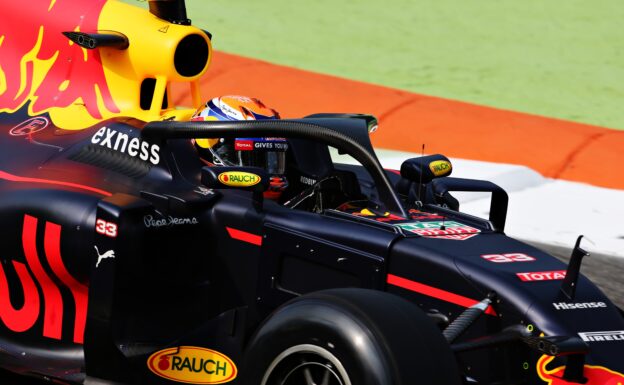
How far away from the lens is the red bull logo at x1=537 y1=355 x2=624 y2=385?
15.6 feet

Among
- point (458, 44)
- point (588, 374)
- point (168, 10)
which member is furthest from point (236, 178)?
point (458, 44)

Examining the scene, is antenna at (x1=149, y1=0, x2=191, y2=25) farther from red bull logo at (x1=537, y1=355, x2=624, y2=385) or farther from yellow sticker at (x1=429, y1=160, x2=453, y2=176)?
red bull logo at (x1=537, y1=355, x2=624, y2=385)

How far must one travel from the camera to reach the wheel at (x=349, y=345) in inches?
169

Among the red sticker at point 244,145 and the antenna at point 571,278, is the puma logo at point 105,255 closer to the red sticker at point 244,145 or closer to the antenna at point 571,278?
the red sticker at point 244,145

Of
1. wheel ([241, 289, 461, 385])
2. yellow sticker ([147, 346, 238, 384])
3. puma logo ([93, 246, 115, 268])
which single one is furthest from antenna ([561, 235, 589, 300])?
puma logo ([93, 246, 115, 268])

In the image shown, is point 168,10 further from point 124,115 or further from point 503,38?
point 503,38

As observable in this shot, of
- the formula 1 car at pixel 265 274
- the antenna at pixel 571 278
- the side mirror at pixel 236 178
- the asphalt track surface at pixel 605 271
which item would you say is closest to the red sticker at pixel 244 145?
the formula 1 car at pixel 265 274

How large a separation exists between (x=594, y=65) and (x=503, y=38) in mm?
1533

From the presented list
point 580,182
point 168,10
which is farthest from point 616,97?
point 168,10

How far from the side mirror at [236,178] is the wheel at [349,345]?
2.62 feet

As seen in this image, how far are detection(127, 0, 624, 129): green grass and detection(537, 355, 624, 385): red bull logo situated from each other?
954 cm

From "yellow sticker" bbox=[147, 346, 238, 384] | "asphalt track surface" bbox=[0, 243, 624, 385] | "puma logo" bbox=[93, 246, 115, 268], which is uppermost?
"puma logo" bbox=[93, 246, 115, 268]

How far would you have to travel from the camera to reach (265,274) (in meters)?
5.46

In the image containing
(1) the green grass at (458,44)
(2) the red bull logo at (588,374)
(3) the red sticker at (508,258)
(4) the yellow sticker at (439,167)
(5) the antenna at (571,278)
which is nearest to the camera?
(2) the red bull logo at (588,374)
